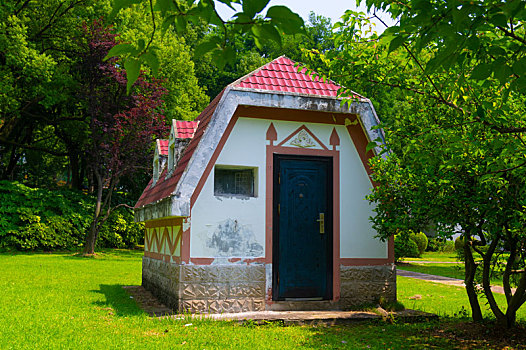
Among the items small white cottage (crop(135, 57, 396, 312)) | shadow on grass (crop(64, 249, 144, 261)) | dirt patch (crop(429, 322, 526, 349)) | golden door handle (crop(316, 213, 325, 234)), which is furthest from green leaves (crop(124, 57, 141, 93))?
shadow on grass (crop(64, 249, 144, 261))

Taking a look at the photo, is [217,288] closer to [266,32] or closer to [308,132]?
[308,132]

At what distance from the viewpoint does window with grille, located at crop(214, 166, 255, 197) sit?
8.70 meters

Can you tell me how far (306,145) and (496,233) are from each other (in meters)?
3.48

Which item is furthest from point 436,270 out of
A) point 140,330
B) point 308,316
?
point 140,330

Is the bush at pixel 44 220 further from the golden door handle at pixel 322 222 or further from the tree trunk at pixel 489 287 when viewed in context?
the tree trunk at pixel 489 287

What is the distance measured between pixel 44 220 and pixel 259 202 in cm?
1612

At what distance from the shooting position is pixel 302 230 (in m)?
8.64

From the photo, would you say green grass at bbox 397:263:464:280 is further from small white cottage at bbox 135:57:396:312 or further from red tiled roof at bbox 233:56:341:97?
red tiled roof at bbox 233:56:341:97

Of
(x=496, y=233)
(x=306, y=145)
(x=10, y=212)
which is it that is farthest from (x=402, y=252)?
(x=10, y=212)

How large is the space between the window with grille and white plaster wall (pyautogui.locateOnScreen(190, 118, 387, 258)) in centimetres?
31

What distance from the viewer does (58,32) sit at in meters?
22.2

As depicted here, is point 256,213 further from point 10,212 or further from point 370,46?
point 10,212

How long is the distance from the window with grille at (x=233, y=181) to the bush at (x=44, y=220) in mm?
14802

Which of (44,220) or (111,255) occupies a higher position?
(44,220)
